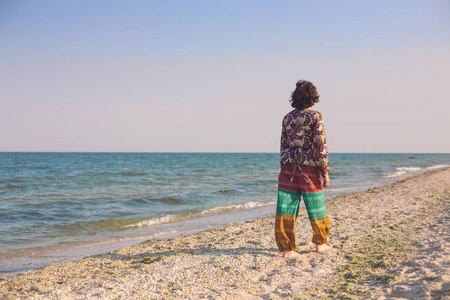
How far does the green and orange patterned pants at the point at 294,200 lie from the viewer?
415cm

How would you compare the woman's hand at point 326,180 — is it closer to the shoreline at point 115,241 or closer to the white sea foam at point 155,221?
the shoreline at point 115,241

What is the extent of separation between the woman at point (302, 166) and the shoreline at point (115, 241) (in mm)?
3617

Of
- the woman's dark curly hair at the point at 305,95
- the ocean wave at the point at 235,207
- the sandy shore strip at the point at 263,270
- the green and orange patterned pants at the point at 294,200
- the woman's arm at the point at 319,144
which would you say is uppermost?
the woman's dark curly hair at the point at 305,95

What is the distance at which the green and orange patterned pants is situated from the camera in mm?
4152

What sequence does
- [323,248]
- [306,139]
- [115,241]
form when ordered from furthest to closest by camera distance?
[115,241]
[323,248]
[306,139]

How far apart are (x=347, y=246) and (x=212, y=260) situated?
6.16 feet

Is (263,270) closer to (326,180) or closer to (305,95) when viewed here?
(326,180)

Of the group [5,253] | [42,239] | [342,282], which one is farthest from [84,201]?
[342,282]

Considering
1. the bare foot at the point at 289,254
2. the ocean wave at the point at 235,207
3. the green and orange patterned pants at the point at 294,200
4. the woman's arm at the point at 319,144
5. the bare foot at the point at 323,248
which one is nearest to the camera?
the woman's arm at the point at 319,144

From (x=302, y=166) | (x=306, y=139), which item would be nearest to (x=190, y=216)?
(x=302, y=166)

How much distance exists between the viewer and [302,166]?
4141 mm

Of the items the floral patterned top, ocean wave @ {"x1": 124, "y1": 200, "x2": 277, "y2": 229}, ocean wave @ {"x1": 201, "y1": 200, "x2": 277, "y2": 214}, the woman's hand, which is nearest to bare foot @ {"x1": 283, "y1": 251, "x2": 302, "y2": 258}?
the woman's hand

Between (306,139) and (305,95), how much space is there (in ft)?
1.69

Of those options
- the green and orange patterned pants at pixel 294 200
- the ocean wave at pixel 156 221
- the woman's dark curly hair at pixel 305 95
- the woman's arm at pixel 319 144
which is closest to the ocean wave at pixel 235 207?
the ocean wave at pixel 156 221
